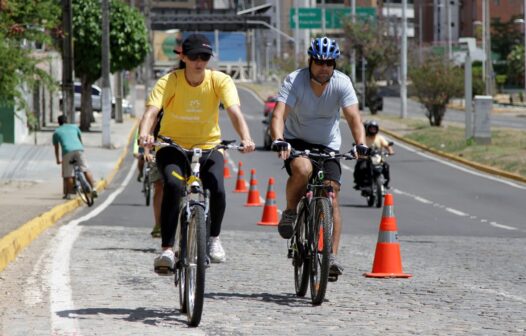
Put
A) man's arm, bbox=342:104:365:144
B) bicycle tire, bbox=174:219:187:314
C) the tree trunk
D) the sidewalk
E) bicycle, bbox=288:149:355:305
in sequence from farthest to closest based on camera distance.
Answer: the tree trunk
the sidewalk
man's arm, bbox=342:104:365:144
bicycle, bbox=288:149:355:305
bicycle tire, bbox=174:219:187:314

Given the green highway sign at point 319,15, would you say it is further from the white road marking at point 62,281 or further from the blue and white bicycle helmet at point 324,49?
the blue and white bicycle helmet at point 324,49

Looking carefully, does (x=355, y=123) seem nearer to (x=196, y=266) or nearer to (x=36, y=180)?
(x=196, y=266)

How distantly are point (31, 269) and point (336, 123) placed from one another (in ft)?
12.9

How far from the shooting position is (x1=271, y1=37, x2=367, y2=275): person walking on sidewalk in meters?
10.7

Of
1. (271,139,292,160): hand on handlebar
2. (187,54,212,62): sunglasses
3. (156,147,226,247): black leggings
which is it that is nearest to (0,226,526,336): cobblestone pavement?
(156,147,226,247): black leggings

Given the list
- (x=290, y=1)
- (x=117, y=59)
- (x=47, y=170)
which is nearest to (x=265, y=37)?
(x=290, y=1)

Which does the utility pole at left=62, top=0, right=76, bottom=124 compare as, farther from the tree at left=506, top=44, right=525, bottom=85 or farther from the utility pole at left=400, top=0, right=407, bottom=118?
the tree at left=506, top=44, right=525, bottom=85

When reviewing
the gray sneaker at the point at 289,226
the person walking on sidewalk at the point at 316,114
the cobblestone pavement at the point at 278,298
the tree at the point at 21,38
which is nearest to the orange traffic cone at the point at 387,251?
the cobblestone pavement at the point at 278,298

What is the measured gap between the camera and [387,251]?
12.6 m

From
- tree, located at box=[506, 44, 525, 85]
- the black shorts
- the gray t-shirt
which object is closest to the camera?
the black shorts

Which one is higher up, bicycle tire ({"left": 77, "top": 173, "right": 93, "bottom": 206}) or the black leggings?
the black leggings

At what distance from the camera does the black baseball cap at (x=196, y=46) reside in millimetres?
10000

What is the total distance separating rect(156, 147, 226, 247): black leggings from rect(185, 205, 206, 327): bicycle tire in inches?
19.3

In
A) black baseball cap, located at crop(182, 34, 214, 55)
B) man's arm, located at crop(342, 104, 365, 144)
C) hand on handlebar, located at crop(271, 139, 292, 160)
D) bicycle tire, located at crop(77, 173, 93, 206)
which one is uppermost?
black baseball cap, located at crop(182, 34, 214, 55)
